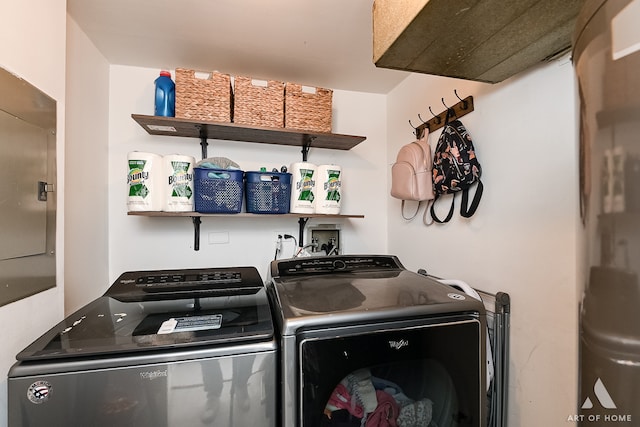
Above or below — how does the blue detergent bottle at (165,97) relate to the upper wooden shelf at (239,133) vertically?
above

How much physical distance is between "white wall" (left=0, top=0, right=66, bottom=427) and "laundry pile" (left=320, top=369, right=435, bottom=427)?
0.92 m

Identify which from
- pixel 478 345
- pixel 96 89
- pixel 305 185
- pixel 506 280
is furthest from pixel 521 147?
pixel 96 89

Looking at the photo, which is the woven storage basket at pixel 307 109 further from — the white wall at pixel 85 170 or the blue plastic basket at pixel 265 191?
the white wall at pixel 85 170

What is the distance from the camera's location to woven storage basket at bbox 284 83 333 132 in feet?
5.13

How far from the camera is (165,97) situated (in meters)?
1.46

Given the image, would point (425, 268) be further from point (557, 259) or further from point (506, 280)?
point (557, 259)

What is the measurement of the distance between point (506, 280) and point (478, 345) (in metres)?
0.36

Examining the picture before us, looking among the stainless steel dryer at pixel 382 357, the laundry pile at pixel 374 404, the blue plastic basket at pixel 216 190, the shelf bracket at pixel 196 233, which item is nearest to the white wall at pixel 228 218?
the shelf bracket at pixel 196 233

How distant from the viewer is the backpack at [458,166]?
48.5 inches

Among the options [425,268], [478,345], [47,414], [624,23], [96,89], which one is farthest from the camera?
[425,268]

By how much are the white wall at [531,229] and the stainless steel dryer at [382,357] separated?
0.86 ft

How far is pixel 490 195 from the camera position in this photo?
3.99 ft

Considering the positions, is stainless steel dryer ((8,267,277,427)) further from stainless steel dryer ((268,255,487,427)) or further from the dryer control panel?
the dryer control panel

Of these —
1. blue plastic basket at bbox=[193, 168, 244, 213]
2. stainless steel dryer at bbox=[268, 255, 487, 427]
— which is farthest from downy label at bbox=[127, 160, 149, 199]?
stainless steel dryer at bbox=[268, 255, 487, 427]
